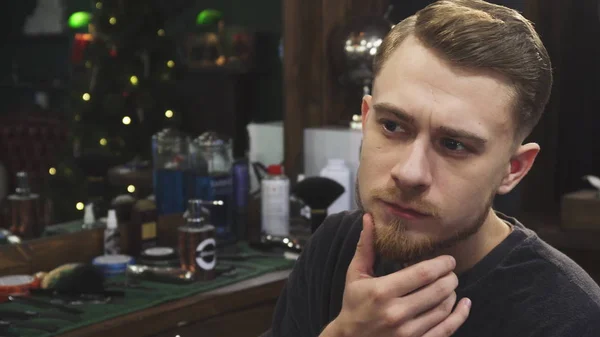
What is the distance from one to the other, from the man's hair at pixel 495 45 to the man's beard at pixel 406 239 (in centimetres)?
15

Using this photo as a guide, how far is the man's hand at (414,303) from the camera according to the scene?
1169 millimetres

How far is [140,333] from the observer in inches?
72.5

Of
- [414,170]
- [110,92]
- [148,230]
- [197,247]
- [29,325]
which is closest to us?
[414,170]

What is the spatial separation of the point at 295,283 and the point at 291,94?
1.31 m

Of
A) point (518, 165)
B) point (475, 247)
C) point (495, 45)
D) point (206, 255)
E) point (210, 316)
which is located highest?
point (495, 45)

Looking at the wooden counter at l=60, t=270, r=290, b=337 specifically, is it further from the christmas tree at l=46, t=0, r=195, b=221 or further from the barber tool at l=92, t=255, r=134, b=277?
the christmas tree at l=46, t=0, r=195, b=221

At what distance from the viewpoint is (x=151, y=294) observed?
1981mm

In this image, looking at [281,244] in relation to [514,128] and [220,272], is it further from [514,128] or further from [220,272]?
[514,128]

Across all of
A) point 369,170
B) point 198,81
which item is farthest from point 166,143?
point 369,170

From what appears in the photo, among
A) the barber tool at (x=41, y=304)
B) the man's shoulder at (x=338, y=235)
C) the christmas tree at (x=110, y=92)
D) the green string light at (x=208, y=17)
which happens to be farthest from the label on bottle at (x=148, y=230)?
the man's shoulder at (x=338, y=235)

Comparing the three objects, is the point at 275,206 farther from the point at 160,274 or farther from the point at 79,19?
the point at 79,19

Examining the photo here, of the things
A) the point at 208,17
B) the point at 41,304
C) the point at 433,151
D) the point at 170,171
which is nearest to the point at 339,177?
the point at 170,171

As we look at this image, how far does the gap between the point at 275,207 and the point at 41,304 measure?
824 millimetres

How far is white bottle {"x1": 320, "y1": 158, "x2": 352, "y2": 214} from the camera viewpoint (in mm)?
2600
